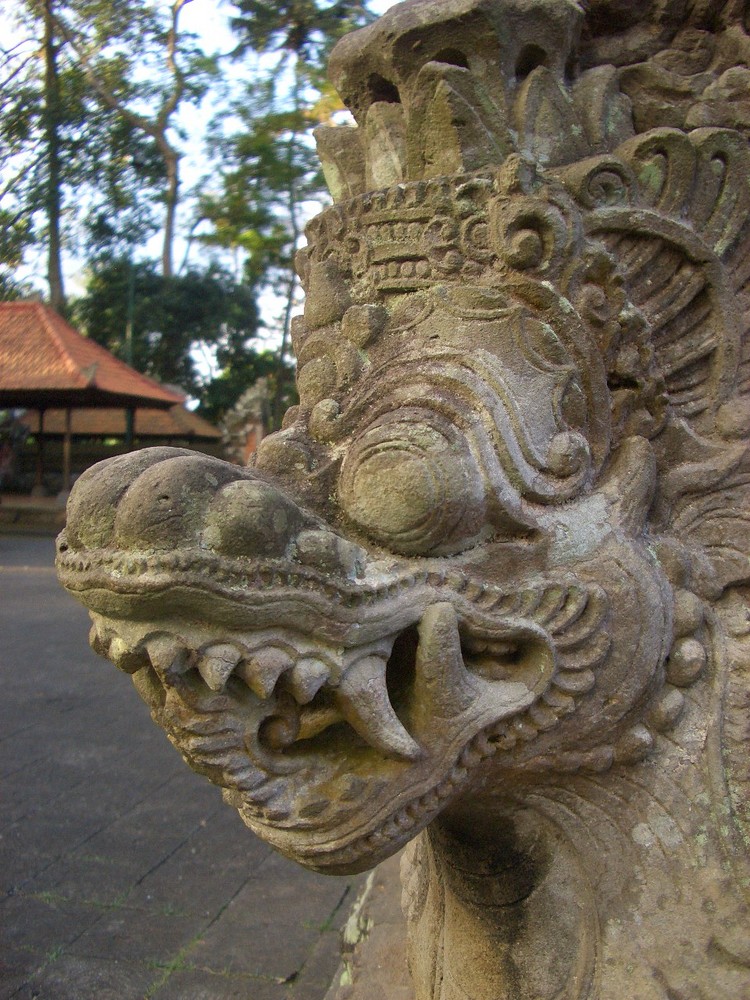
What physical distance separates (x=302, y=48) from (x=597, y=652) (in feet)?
35.4

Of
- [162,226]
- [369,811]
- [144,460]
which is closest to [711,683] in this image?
[369,811]

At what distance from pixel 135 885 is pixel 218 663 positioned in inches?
75.4

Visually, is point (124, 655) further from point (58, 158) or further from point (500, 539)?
point (58, 158)

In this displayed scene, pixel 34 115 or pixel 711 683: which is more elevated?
pixel 34 115

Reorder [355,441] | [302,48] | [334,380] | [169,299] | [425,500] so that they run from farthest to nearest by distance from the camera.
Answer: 1. [169,299]
2. [302,48]
3. [334,380]
4. [355,441]
5. [425,500]

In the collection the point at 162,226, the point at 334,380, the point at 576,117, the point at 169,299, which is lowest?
the point at 334,380

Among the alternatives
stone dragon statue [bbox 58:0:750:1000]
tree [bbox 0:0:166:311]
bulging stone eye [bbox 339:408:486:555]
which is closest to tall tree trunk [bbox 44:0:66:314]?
tree [bbox 0:0:166:311]

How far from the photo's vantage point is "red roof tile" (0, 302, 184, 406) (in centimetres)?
1239

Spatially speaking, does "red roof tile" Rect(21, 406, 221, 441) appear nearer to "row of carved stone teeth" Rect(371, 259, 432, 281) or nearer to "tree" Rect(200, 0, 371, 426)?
"tree" Rect(200, 0, 371, 426)

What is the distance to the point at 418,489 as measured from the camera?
1.11 metres

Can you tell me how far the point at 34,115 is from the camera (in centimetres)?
1540

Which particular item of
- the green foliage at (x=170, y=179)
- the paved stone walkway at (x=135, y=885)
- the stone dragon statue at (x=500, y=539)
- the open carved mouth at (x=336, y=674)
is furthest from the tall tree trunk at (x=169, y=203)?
the open carved mouth at (x=336, y=674)

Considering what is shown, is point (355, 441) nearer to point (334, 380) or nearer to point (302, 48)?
point (334, 380)

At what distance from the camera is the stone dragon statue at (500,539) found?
3.26ft
